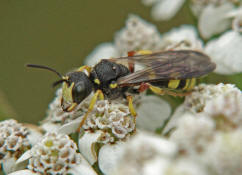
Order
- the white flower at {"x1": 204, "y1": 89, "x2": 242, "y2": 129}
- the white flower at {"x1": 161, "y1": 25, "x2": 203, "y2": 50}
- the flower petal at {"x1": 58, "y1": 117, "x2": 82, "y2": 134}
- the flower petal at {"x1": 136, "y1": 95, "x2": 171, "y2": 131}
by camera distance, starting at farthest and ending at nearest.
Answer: the white flower at {"x1": 161, "y1": 25, "x2": 203, "y2": 50}
the flower petal at {"x1": 136, "y1": 95, "x2": 171, "y2": 131}
the flower petal at {"x1": 58, "y1": 117, "x2": 82, "y2": 134}
the white flower at {"x1": 204, "y1": 89, "x2": 242, "y2": 129}

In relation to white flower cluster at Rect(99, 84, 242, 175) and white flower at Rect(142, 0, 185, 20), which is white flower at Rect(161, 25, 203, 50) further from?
white flower cluster at Rect(99, 84, 242, 175)

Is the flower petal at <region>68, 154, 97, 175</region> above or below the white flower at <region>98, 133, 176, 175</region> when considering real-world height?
below

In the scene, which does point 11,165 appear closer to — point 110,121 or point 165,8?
point 110,121

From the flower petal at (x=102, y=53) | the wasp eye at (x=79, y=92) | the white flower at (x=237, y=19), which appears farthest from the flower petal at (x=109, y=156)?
the flower petal at (x=102, y=53)

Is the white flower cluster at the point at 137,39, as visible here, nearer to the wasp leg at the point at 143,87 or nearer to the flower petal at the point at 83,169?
the wasp leg at the point at 143,87

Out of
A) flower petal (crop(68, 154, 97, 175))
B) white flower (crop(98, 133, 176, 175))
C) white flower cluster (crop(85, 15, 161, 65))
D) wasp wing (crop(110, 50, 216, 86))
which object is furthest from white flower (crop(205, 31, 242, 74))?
white flower (crop(98, 133, 176, 175))

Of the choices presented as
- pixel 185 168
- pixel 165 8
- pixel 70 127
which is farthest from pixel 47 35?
pixel 185 168
